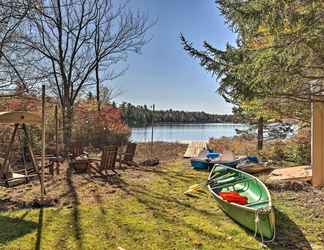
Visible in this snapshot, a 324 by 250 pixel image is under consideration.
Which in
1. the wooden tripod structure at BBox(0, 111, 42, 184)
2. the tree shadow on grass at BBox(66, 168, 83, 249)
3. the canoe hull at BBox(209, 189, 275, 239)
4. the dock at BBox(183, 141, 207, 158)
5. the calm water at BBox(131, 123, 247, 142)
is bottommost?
the tree shadow on grass at BBox(66, 168, 83, 249)

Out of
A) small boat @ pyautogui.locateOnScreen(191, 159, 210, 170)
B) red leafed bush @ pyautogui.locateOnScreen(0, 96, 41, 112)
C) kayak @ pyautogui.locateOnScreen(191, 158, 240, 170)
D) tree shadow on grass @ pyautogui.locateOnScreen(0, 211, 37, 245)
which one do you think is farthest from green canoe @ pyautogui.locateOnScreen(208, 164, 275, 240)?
red leafed bush @ pyautogui.locateOnScreen(0, 96, 41, 112)

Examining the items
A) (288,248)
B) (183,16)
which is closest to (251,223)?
(288,248)

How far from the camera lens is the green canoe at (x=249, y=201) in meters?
4.20

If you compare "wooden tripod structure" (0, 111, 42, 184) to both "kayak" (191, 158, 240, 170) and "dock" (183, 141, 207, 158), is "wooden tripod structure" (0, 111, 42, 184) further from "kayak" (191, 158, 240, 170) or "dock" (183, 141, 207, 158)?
"dock" (183, 141, 207, 158)

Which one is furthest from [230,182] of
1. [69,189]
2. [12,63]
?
[12,63]

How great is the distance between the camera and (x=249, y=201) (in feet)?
17.8

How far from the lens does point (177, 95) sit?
23516 mm

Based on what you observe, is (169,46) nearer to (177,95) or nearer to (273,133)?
(273,133)

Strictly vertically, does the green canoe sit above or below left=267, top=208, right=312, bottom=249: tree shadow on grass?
above

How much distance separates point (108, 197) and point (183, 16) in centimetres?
869

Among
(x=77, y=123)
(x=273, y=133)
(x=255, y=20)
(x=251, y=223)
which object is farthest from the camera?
(x=77, y=123)

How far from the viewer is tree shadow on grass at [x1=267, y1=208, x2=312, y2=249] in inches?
159

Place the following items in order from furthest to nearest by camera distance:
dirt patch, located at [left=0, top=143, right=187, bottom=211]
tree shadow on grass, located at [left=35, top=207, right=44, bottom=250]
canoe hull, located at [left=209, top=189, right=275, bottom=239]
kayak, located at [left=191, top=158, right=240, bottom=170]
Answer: kayak, located at [left=191, top=158, right=240, bottom=170] → dirt patch, located at [left=0, top=143, right=187, bottom=211] → canoe hull, located at [left=209, top=189, right=275, bottom=239] → tree shadow on grass, located at [left=35, top=207, right=44, bottom=250]

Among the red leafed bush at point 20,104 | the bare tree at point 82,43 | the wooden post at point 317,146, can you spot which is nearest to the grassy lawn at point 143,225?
the wooden post at point 317,146
